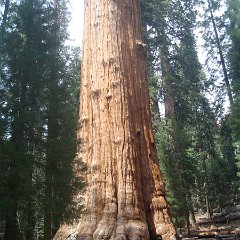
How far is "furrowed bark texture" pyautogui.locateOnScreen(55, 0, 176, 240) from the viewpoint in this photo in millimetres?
5672

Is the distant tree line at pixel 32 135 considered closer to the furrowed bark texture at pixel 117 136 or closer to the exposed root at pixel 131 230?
the furrowed bark texture at pixel 117 136

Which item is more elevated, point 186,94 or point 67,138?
point 186,94

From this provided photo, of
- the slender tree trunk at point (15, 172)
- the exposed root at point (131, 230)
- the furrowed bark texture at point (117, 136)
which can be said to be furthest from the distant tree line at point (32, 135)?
the exposed root at point (131, 230)

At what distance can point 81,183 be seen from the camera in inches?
243

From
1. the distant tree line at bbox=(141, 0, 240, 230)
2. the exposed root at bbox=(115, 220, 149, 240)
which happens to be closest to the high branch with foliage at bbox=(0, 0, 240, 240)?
the exposed root at bbox=(115, 220, 149, 240)

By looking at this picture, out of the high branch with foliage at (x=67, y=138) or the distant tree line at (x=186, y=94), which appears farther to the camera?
the distant tree line at (x=186, y=94)

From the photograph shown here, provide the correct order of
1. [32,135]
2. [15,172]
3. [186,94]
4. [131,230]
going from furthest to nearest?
[186,94] → [32,135] → [15,172] → [131,230]

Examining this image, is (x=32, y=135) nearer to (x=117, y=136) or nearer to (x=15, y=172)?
(x=15, y=172)

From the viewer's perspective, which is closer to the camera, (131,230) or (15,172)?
(131,230)

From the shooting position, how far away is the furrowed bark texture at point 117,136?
5.67 meters

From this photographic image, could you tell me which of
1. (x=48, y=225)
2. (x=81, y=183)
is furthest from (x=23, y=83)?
(x=48, y=225)

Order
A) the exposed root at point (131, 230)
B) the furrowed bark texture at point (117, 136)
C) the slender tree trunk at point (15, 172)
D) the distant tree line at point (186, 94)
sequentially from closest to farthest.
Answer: the exposed root at point (131, 230), the furrowed bark texture at point (117, 136), the slender tree trunk at point (15, 172), the distant tree line at point (186, 94)

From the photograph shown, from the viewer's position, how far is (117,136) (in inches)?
244

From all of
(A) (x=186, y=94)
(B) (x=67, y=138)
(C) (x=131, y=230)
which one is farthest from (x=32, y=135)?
(A) (x=186, y=94)
